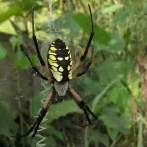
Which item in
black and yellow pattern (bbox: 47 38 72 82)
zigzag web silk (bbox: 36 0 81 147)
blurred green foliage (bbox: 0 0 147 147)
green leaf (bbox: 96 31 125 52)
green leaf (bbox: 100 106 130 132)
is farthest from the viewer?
green leaf (bbox: 96 31 125 52)

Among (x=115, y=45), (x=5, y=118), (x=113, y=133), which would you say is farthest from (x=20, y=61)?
(x=113, y=133)

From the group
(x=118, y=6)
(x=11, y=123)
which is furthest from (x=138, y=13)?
(x=11, y=123)

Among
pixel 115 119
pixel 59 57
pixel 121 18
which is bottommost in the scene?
pixel 115 119

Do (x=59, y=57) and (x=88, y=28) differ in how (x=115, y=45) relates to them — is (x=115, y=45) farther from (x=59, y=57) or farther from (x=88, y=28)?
(x=59, y=57)

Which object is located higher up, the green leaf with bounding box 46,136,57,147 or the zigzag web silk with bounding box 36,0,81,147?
the zigzag web silk with bounding box 36,0,81,147

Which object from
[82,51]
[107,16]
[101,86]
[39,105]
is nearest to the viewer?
[82,51]

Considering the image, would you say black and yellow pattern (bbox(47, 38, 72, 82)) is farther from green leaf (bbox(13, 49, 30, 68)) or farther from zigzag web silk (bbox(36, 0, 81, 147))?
green leaf (bbox(13, 49, 30, 68))

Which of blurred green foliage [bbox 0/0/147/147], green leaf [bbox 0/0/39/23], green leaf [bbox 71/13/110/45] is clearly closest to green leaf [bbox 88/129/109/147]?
blurred green foliage [bbox 0/0/147/147]

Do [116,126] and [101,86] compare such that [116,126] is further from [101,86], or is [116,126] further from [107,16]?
[107,16]
